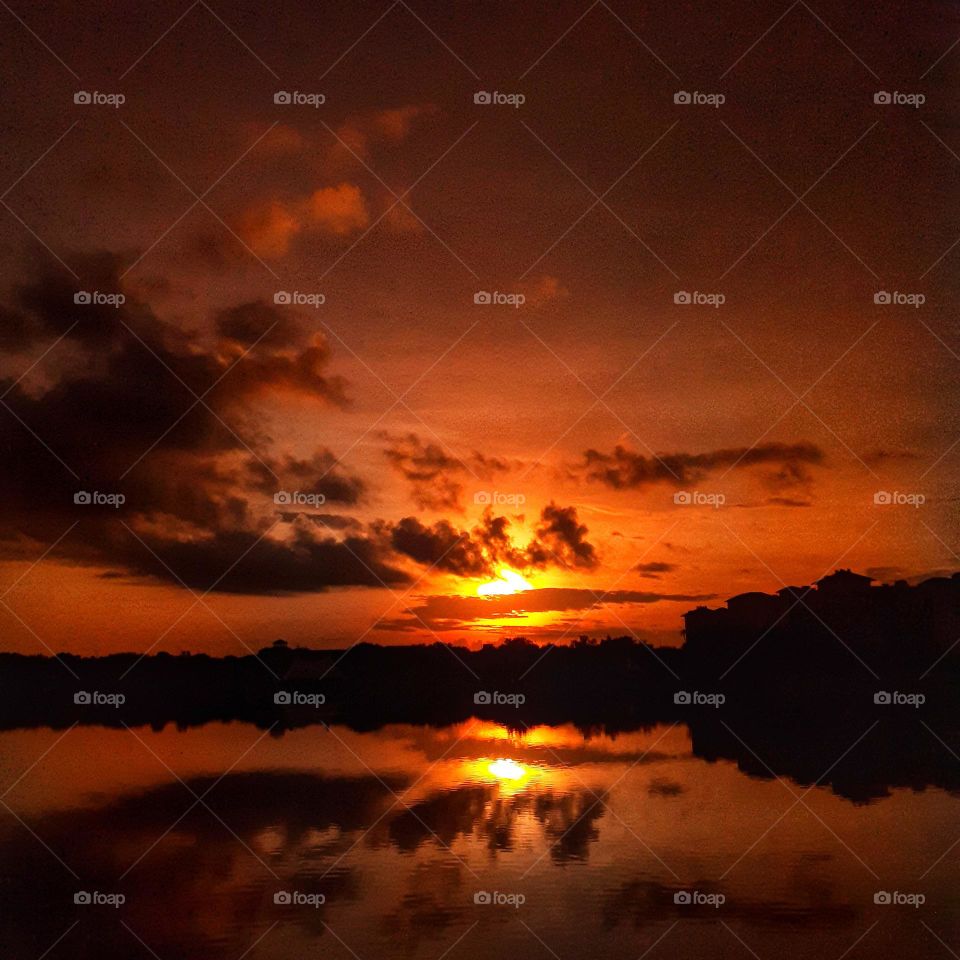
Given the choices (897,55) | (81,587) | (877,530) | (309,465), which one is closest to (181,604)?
(81,587)

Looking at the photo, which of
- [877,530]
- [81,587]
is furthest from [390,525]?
[877,530]

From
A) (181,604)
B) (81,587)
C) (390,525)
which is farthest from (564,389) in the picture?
(81,587)

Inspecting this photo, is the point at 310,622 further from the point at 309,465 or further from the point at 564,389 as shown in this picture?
the point at 564,389

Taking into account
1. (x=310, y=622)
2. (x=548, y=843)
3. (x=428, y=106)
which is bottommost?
(x=548, y=843)

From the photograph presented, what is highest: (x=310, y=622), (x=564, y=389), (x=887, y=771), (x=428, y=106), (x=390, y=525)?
(x=428, y=106)

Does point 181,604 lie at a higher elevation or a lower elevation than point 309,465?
lower

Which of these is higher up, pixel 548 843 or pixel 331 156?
pixel 331 156
